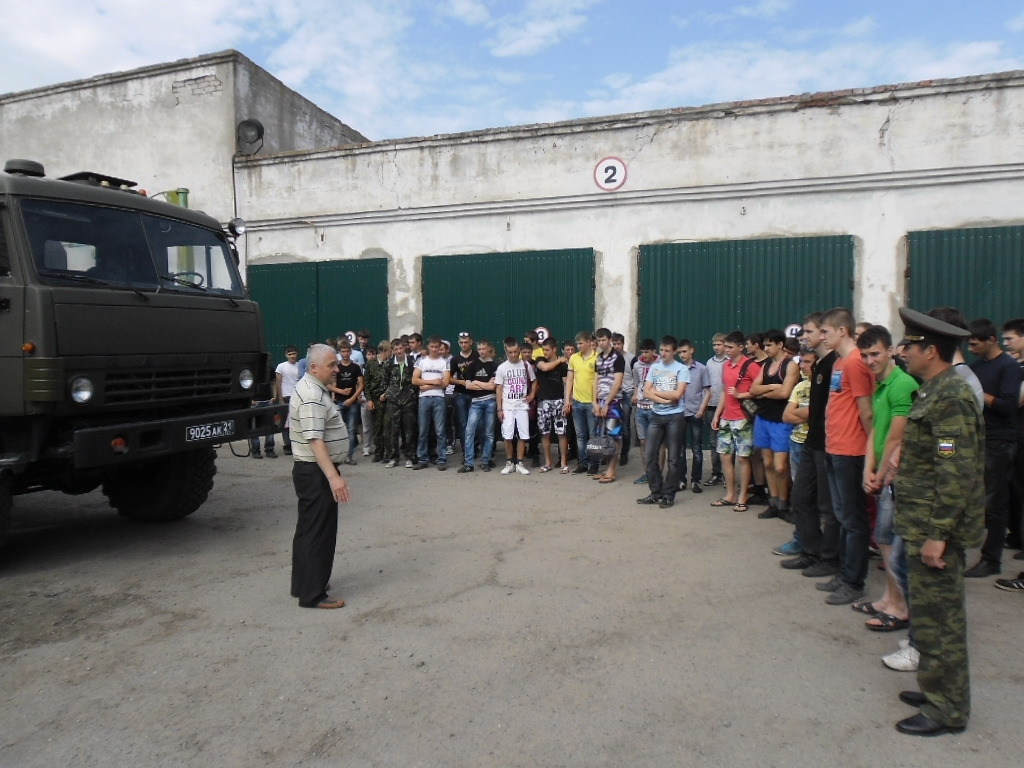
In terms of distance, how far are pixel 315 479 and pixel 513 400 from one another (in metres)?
5.00

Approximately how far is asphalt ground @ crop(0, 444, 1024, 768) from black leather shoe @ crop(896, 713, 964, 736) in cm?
6

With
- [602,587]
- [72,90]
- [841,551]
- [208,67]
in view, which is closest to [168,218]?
[602,587]

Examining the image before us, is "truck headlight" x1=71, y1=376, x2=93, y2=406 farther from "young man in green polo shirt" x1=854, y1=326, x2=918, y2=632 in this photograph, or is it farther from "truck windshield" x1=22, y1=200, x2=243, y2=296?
"young man in green polo shirt" x1=854, y1=326, x2=918, y2=632

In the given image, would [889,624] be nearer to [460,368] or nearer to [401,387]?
[460,368]

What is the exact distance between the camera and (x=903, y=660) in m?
3.83

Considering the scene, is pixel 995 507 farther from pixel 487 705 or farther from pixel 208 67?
pixel 208 67

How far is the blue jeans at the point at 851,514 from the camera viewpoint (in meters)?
4.70

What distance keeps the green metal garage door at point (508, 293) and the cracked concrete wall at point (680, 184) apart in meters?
0.20

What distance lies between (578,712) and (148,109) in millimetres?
14861

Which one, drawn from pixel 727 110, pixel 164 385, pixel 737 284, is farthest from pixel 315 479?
pixel 727 110

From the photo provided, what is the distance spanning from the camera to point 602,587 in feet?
16.8

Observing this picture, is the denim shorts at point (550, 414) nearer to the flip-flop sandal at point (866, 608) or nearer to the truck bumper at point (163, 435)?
the truck bumper at point (163, 435)

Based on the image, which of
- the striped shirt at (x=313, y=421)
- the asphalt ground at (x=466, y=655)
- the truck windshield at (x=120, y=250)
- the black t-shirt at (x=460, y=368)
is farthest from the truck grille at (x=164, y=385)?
the black t-shirt at (x=460, y=368)

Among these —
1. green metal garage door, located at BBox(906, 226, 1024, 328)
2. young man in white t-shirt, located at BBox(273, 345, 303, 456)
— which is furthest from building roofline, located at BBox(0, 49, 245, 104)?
green metal garage door, located at BBox(906, 226, 1024, 328)
